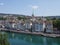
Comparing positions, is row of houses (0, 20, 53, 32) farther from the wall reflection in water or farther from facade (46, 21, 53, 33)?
the wall reflection in water

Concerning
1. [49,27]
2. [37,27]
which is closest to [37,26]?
[37,27]

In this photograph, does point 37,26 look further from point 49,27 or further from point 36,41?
point 36,41

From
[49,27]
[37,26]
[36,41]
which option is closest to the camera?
[36,41]

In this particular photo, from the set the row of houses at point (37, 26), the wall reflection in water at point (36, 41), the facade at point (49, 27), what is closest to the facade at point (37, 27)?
the row of houses at point (37, 26)

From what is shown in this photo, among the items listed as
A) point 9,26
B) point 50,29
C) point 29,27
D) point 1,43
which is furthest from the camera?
point 9,26

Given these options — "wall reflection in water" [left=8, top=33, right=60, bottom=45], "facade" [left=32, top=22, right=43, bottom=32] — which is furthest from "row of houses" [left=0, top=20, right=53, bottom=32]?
"wall reflection in water" [left=8, top=33, right=60, bottom=45]

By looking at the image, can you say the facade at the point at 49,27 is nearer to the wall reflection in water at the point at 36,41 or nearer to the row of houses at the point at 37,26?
the row of houses at the point at 37,26

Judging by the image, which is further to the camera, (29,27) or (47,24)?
(29,27)

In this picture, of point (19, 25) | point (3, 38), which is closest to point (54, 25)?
point (19, 25)

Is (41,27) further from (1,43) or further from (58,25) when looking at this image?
(1,43)

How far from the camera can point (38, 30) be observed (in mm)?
12133

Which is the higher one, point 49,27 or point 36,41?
point 49,27

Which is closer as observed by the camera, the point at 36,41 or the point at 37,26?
the point at 36,41

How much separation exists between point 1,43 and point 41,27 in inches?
375
